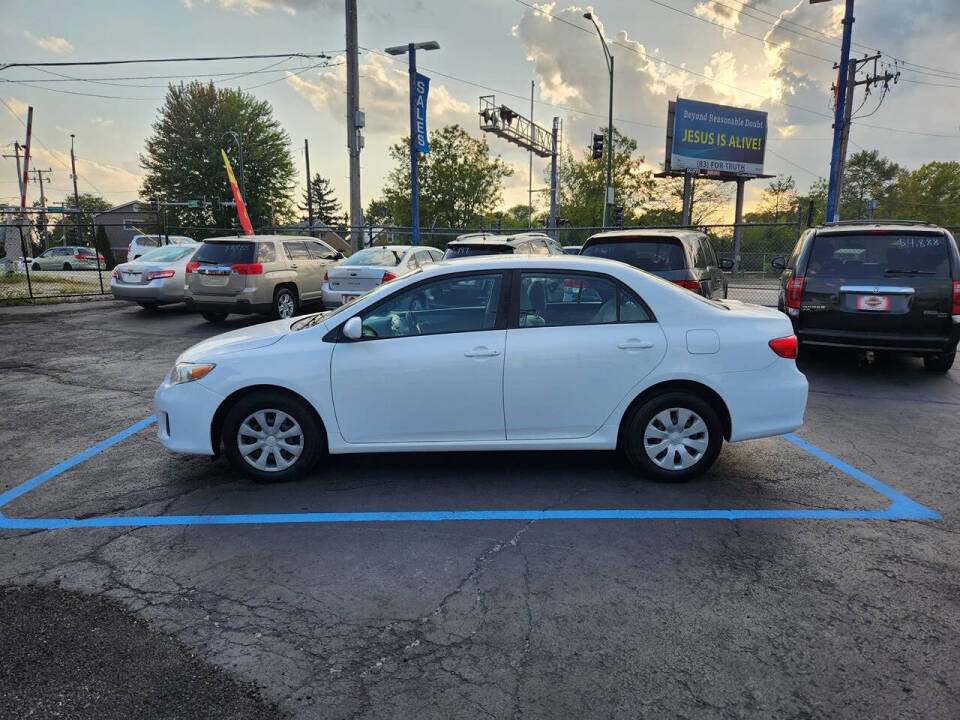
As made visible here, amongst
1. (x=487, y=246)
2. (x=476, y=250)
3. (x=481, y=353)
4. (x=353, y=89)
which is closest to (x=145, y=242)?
(x=353, y=89)

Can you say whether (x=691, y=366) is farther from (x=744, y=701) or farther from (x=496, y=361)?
(x=744, y=701)

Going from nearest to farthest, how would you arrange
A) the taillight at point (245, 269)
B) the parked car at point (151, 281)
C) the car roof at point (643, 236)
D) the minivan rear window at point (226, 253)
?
the car roof at point (643, 236)
the taillight at point (245, 269)
the minivan rear window at point (226, 253)
the parked car at point (151, 281)

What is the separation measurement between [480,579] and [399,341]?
1777mm

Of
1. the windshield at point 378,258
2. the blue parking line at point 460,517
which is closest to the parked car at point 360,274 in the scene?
the windshield at point 378,258

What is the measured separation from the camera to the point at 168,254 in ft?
48.6

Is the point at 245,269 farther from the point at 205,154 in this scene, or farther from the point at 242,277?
the point at 205,154

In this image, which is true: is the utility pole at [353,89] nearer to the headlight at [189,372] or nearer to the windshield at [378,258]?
the windshield at [378,258]

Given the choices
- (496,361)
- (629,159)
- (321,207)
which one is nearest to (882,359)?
(496,361)

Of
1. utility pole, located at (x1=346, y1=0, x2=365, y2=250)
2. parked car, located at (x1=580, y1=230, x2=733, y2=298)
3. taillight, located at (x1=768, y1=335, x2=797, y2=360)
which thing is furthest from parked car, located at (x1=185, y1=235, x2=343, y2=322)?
taillight, located at (x1=768, y1=335, x2=797, y2=360)

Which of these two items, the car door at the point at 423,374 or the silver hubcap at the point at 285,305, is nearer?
the car door at the point at 423,374

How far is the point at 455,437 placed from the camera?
4.40 meters

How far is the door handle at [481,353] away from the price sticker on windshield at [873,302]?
17.0 feet

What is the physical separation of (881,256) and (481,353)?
560 centimetres

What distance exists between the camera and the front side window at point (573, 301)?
4426 millimetres
